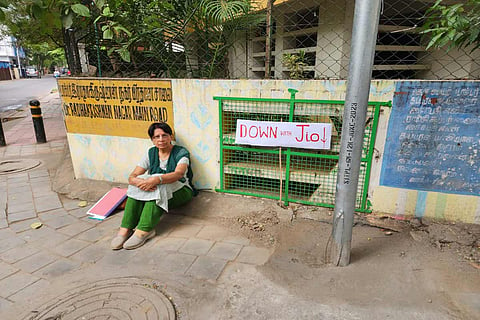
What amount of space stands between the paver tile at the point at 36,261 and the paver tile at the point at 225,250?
1.48 m

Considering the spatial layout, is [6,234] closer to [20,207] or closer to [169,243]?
[20,207]

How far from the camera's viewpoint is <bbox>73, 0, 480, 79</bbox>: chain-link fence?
3736 mm

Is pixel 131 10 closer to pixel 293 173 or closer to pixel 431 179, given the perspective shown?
pixel 293 173

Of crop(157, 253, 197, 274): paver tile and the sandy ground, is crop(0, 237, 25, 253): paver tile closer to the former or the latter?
the sandy ground

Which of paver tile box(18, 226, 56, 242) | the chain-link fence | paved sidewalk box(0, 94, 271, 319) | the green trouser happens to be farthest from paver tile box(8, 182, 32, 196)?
the green trouser

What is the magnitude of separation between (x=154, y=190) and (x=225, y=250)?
0.93m

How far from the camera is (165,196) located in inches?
119

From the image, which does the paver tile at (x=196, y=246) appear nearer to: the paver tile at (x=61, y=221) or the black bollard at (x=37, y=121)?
the paver tile at (x=61, y=221)

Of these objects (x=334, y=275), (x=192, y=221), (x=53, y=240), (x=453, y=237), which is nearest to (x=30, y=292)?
(x=53, y=240)

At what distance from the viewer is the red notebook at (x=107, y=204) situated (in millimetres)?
3562

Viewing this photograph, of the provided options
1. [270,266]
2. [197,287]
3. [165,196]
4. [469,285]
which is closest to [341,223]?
[270,266]

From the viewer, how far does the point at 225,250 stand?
2.76m

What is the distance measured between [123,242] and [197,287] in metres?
1.04

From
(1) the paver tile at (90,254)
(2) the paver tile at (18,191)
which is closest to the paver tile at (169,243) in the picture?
(1) the paver tile at (90,254)
